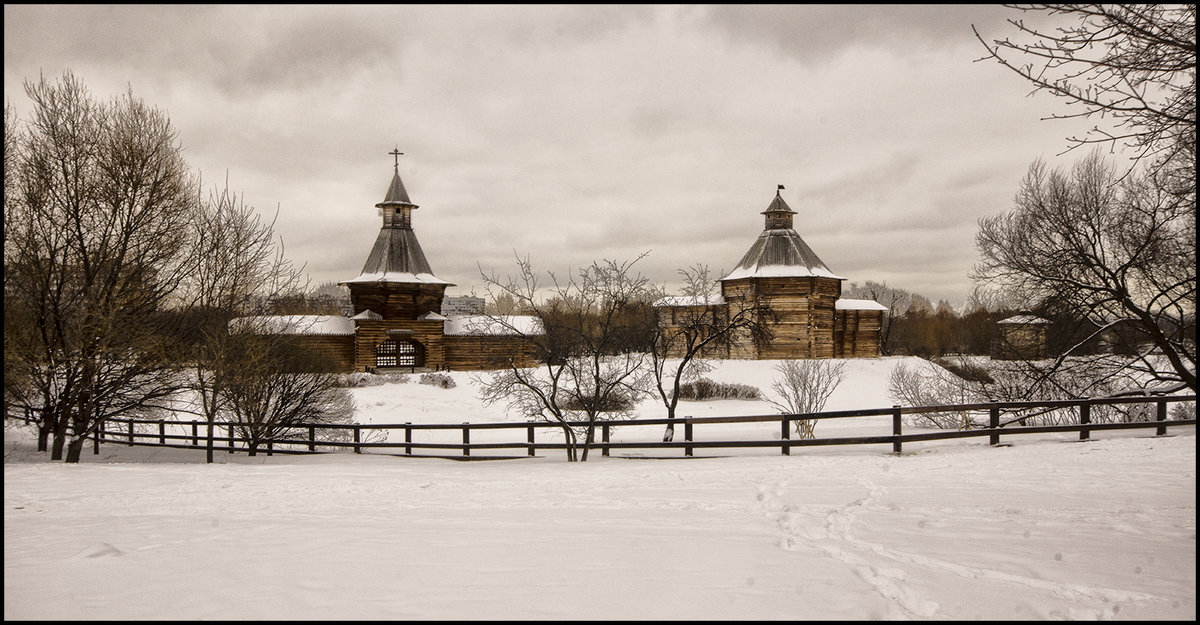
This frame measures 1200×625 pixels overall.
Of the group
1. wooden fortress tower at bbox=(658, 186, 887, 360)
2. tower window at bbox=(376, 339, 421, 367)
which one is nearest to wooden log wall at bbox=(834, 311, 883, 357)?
wooden fortress tower at bbox=(658, 186, 887, 360)

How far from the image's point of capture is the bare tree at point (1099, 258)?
1380cm

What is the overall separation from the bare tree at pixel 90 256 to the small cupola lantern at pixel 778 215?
37791mm

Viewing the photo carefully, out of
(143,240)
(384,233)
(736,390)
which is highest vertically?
(384,233)

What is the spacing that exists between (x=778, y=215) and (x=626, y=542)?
1684 inches

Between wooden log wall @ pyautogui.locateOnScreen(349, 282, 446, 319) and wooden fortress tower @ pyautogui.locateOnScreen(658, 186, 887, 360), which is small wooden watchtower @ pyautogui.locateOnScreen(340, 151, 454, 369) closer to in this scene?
wooden log wall @ pyautogui.locateOnScreen(349, 282, 446, 319)

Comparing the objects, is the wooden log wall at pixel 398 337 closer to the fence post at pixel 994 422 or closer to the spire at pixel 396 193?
the spire at pixel 396 193

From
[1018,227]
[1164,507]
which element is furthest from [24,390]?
[1018,227]

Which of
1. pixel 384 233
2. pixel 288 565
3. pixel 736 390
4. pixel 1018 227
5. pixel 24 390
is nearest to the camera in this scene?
pixel 288 565

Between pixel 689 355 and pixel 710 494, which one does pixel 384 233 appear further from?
pixel 710 494

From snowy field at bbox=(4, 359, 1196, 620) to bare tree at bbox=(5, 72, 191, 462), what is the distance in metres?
2.27

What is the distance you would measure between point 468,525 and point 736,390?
28.6 meters

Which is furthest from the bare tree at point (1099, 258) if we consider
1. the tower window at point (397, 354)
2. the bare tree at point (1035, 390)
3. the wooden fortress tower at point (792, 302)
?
the tower window at point (397, 354)

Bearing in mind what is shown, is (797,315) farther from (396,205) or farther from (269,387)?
(269,387)

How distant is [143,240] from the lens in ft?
48.3
